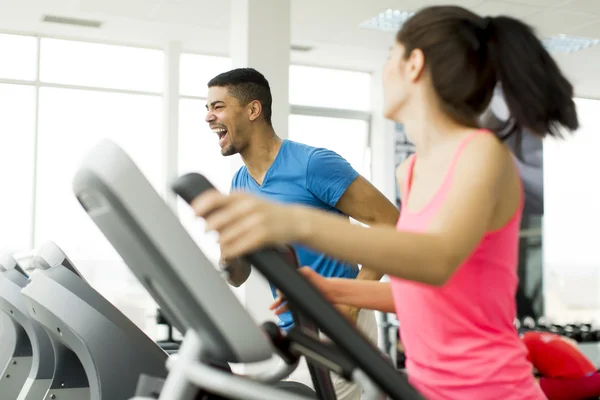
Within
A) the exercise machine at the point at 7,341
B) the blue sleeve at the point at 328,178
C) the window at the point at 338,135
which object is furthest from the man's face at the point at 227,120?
the window at the point at 338,135

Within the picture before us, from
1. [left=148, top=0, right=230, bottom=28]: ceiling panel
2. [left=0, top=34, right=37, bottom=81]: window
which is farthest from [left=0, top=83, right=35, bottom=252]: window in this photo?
[left=148, top=0, right=230, bottom=28]: ceiling panel

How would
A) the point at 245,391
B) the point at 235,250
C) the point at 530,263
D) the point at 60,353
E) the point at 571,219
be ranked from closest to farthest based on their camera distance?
the point at 235,250, the point at 245,391, the point at 60,353, the point at 530,263, the point at 571,219

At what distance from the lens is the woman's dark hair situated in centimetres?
101

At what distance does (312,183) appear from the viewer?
232 centimetres

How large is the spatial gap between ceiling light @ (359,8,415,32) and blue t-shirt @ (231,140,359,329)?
4136 millimetres

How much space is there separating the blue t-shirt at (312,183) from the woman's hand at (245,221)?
55.5 inches

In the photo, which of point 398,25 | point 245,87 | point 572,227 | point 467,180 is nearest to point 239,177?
point 245,87

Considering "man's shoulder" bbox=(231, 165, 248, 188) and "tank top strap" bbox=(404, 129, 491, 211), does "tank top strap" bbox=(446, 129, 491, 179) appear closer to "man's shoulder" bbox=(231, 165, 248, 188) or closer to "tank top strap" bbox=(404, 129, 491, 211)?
"tank top strap" bbox=(404, 129, 491, 211)

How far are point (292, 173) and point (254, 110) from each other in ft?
1.26

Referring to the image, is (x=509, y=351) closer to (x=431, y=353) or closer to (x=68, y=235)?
(x=431, y=353)

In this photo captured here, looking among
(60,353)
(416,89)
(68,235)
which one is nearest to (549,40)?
(68,235)

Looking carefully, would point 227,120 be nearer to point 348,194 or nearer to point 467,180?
point 348,194

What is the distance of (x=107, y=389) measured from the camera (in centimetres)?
169

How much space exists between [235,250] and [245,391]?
215 millimetres
